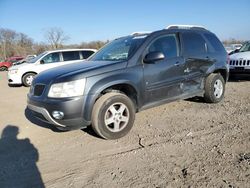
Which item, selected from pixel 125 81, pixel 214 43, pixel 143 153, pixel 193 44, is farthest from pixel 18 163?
pixel 214 43

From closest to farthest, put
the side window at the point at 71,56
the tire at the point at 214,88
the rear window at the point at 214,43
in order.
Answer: the tire at the point at 214,88, the rear window at the point at 214,43, the side window at the point at 71,56

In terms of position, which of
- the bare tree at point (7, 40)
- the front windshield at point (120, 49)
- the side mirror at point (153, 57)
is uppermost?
the bare tree at point (7, 40)

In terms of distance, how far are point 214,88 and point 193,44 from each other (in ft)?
4.10

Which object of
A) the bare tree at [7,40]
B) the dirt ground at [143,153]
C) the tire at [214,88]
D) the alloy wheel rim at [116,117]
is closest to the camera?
the dirt ground at [143,153]

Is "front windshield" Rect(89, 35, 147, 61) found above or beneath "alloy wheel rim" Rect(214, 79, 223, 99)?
above

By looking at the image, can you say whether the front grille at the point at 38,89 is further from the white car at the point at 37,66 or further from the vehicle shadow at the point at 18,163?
the white car at the point at 37,66

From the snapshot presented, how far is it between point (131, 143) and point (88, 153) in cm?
72

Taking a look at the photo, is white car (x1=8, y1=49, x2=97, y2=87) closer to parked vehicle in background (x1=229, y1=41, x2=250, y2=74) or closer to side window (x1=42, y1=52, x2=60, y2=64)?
side window (x1=42, y1=52, x2=60, y2=64)

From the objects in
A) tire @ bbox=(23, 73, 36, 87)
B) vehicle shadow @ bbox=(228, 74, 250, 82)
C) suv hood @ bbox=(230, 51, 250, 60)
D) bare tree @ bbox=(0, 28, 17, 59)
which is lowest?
vehicle shadow @ bbox=(228, 74, 250, 82)

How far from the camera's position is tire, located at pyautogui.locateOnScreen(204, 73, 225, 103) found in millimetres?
6020

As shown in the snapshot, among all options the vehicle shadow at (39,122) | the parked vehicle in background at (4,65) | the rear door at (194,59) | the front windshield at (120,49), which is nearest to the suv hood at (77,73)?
the front windshield at (120,49)

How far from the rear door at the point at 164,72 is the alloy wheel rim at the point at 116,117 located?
0.53 m

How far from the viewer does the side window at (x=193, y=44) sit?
217 inches

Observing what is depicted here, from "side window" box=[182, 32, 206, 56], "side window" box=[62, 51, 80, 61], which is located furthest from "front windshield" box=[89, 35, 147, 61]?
"side window" box=[62, 51, 80, 61]
